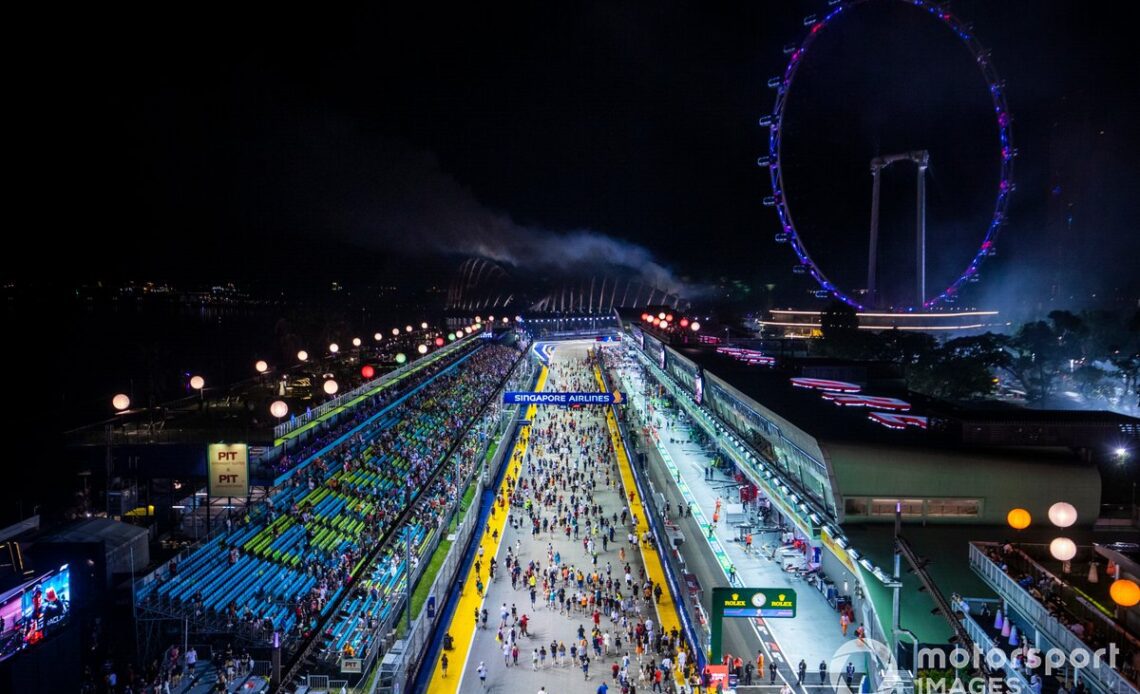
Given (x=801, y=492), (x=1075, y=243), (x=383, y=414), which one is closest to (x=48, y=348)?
→ (x=383, y=414)

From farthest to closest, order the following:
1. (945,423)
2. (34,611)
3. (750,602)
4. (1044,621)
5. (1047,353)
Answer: (1047,353) → (945,423) → (750,602) → (34,611) → (1044,621)

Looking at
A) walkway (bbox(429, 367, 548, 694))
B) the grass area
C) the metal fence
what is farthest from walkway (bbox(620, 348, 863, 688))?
the grass area

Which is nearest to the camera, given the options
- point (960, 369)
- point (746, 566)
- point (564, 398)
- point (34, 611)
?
point (34, 611)

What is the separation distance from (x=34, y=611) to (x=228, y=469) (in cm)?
717

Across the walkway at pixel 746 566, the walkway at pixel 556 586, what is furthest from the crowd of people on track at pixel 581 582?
the walkway at pixel 746 566

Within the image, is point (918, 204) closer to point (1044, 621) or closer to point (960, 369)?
Result: point (960, 369)

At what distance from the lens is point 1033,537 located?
20.2 meters

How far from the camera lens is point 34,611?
46.4 feet

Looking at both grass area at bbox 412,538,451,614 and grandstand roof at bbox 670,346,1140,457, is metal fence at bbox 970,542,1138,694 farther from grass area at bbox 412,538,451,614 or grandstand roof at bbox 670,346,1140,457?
grass area at bbox 412,538,451,614

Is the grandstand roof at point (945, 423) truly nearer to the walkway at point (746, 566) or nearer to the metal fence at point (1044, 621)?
the walkway at point (746, 566)

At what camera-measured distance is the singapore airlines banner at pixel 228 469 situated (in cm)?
2098

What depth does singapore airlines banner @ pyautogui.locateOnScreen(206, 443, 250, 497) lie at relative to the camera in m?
21.0

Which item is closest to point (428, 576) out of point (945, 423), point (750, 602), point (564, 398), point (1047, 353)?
point (750, 602)

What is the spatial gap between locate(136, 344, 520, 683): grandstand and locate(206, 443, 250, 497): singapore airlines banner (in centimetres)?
146
